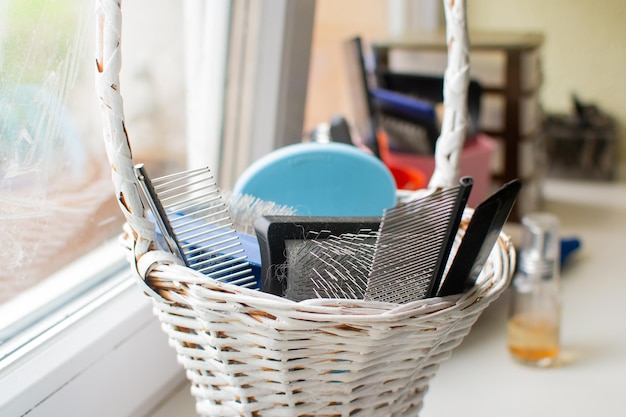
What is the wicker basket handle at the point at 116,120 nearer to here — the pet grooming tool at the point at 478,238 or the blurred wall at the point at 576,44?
the pet grooming tool at the point at 478,238

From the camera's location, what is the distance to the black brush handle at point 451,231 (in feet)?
1.10

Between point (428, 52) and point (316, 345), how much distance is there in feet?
2.36

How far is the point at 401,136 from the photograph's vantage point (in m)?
0.77

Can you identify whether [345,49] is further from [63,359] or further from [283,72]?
[63,359]

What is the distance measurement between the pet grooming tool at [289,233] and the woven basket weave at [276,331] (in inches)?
1.4

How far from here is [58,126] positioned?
501mm

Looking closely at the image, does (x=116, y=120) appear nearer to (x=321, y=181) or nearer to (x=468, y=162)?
(x=321, y=181)

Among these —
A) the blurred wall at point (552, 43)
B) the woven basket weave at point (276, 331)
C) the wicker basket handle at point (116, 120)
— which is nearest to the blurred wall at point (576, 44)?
the blurred wall at point (552, 43)

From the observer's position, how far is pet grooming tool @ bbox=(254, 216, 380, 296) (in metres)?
0.36

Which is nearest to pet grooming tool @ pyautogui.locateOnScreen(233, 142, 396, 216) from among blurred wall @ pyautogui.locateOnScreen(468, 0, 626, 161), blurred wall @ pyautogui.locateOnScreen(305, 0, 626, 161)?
blurred wall @ pyautogui.locateOnScreen(305, 0, 626, 161)

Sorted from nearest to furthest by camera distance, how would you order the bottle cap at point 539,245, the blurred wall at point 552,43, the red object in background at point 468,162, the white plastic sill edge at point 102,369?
the white plastic sill edge at point 102,369 → the bottle cap at point 539,245 → the red object in background at point 468,162 → the blurred wall at point 552,43

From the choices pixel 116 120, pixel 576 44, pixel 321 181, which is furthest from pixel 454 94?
pixel 576 44

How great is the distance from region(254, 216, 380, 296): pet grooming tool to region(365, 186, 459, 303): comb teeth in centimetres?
2

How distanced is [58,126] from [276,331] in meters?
0.26
